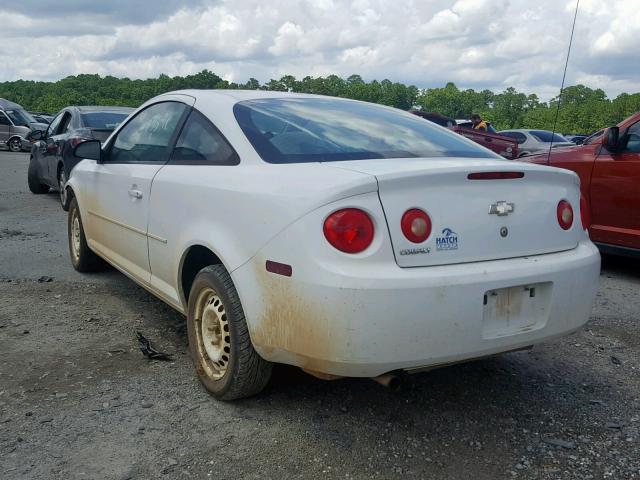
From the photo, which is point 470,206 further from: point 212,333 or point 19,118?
point 19,118

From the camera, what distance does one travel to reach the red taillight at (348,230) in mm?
2484

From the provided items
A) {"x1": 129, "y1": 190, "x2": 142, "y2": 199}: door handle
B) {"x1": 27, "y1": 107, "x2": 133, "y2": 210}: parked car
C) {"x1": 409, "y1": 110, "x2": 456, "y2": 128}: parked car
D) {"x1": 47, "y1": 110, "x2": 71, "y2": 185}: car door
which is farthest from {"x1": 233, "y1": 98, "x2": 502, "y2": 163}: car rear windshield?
{"x1": 409, "y1": 110, "x2": 456, "y2": 128}: parked car

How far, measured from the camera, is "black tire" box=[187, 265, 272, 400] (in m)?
2.90

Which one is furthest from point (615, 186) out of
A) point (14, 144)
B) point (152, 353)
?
point (14, 144)

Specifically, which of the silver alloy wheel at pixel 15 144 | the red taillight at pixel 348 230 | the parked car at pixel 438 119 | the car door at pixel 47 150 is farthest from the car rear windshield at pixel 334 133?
the silver alloy wheel at pixel 15 144

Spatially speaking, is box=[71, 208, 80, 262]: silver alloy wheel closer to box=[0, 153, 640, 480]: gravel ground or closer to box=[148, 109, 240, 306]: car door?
box=[0, 153, 640, 480]: gravel ground

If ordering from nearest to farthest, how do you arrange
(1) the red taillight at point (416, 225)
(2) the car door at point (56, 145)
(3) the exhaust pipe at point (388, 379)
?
(1) the red taillight at point (416, 225), (3) the exhaust pipe at point (388, 379), (2) the car door at point (56, 145)

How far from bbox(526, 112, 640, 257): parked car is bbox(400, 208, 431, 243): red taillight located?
3868mm

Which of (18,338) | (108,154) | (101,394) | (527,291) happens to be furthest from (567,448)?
(108,154)

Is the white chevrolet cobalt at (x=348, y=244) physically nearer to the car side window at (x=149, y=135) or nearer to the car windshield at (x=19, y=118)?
the car side window at (x=149, y=135)

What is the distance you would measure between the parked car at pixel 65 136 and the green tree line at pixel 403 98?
950 cm

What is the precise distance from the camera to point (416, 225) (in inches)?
101

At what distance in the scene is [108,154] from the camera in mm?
4609

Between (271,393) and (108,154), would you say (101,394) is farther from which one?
(108,154)
